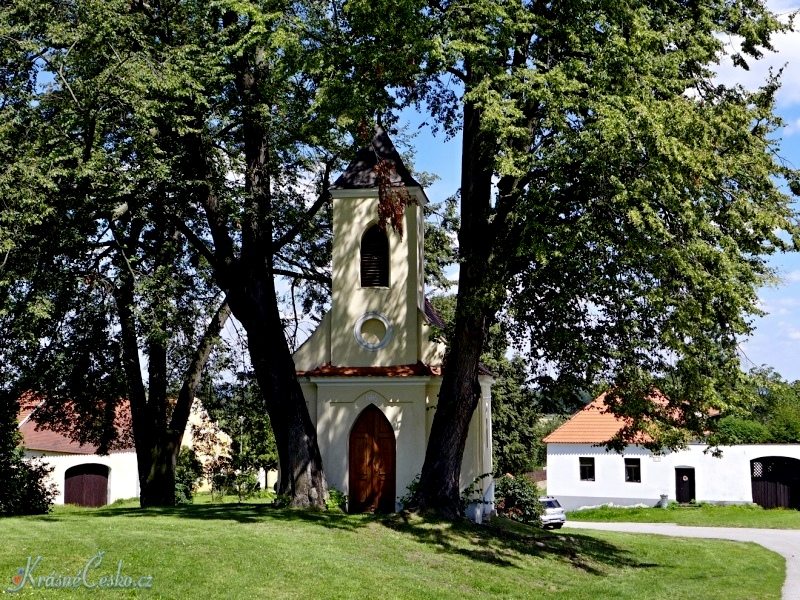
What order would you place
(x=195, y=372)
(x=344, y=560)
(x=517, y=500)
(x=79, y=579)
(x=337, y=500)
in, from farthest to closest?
(x=517, y=500) → (x=195, y=372) → (x=337, y=500) → (x=344, y=560) → (x=79, y=579)

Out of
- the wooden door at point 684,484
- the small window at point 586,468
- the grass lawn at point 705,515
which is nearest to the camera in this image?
the grass lawn at point 705,515

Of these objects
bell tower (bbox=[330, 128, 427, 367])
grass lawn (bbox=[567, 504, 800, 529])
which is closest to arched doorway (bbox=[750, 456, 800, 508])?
grass lawn (bbox=[567, 504, 800, 529])

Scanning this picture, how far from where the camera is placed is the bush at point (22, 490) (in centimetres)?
2556

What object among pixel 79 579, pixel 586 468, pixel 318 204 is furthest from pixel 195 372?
pixel 586 468

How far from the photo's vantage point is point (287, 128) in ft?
66.5

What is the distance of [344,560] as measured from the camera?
13695 mm

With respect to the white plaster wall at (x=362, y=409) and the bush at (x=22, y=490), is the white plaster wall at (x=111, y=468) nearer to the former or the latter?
the bush at (x=22, y=490)

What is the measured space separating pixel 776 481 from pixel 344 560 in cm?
3426

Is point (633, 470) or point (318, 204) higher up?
point (318, 204)

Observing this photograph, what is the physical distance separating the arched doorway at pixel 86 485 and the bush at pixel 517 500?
20.3 m

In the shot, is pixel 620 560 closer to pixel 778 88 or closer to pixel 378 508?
pixel 378 508

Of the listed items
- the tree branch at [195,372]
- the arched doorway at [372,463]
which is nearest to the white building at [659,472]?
the arched doorway at [372,463]

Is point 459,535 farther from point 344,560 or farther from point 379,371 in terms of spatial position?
point 379,371

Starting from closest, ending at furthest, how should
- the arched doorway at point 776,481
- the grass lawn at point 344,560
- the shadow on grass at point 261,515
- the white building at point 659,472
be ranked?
the grass lawn at point 344,560
the shadow on grass at point 261,515
the arched doorway at point 776,481
the white building at point 659,472
